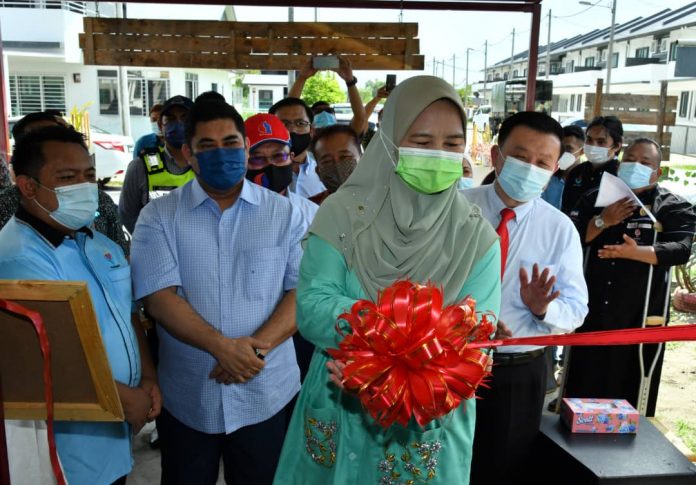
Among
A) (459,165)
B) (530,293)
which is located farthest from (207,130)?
(530,293)

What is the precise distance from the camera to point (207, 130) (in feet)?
8.19

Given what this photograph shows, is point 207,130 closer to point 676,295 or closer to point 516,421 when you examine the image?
point 516,421

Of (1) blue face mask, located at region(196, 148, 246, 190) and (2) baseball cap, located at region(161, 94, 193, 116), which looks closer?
(1) blue face mask, located at region(196, 148, 246, 190)

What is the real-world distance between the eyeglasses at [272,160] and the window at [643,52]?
136 feet

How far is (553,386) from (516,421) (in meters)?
2.54

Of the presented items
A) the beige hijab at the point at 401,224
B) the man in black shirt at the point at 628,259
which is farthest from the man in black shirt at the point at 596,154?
the beige hijab at the point at 401,224

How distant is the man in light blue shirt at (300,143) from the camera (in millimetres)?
4125

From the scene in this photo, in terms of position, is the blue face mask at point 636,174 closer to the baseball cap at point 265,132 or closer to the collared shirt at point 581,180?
the collared shirt at point 581,180

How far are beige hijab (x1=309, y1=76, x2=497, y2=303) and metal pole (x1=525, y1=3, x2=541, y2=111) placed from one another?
335cm

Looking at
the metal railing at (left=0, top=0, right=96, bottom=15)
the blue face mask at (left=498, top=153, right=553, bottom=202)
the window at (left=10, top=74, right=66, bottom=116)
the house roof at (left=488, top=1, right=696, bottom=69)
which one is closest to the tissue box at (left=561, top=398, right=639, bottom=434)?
the blue face mask at (left=498, top=153, right=553, bottom=202)

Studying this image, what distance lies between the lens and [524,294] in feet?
7.77

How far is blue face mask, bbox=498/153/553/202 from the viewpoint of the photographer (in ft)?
8.51

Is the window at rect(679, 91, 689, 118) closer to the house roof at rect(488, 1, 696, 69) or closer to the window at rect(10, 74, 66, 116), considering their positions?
the house roof at rect(488, 1, 696, 69)

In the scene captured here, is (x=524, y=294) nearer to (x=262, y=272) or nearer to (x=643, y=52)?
(x=262, y=272)
